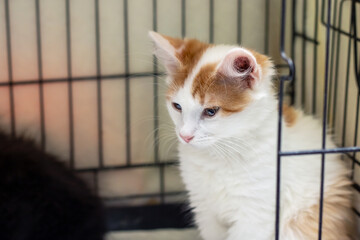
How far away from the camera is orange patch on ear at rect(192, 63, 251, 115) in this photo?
4.77ft

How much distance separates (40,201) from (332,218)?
0.84 meters

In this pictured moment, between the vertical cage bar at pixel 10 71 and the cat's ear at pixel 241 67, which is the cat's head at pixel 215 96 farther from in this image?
the vertical cage bar at pixel 10 71

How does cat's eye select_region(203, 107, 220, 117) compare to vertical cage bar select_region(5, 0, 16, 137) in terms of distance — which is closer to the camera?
cat's eye select_region(203, 107, 220, 117)

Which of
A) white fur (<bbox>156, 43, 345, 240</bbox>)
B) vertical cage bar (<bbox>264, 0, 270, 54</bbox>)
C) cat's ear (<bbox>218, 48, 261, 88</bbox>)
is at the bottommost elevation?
white fur (<bbox>156, 43, 345, 240</bbox>)

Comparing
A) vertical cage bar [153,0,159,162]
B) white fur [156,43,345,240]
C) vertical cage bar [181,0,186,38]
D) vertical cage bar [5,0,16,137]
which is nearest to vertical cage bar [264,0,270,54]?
vertical cage bar [181,0,186,38]

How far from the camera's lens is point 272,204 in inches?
61.1

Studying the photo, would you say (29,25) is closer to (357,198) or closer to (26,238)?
(26,238)

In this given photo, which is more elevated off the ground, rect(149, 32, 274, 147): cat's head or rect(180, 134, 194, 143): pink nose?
rect(149, 32, 274, 147): cat's head

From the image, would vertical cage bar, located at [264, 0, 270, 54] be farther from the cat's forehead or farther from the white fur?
the cat's forehead

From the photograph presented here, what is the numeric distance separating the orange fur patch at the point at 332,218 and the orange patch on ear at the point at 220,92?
37cm

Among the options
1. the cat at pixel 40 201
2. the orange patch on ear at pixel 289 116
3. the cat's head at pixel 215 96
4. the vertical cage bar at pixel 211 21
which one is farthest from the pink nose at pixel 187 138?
the vertical cage bar at pixel 211 21

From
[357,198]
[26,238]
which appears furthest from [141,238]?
[357,198]

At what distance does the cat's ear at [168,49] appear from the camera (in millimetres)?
1513

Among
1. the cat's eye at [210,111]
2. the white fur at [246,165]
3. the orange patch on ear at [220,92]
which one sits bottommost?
the white fur at [246,165]
